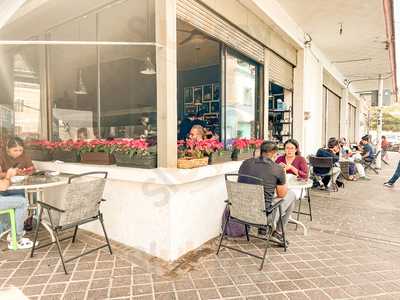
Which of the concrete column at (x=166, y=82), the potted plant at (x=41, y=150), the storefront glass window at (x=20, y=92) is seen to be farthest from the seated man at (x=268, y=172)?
the storefront glass window at (x=20, y=92)

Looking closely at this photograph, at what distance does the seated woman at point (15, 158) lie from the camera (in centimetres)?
347

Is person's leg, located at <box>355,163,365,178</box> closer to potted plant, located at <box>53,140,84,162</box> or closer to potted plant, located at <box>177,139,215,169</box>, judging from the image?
potted plant, located at <box>177,139,215,169</box>

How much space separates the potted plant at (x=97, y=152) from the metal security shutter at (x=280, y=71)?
3.50m

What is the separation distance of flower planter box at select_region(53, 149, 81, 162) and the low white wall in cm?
27

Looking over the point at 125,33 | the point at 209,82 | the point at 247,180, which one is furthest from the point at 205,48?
the point at 247,180

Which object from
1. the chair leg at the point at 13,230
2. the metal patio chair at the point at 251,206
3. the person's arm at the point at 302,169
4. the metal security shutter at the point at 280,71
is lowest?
the chair leg at the point at 13,230

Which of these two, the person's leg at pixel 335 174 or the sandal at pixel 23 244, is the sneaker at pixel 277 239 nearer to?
the sandal at pixel 23 244

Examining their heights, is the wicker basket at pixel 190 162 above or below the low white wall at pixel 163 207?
above

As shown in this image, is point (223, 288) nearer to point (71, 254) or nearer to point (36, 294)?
point (36, 294)

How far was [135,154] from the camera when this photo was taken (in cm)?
307

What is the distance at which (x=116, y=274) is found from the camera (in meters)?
2.55

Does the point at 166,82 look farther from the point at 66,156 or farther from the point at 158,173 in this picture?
the point at 66,156

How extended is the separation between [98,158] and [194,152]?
121 centimetres

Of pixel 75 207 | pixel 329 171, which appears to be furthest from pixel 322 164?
pixel 75 207
